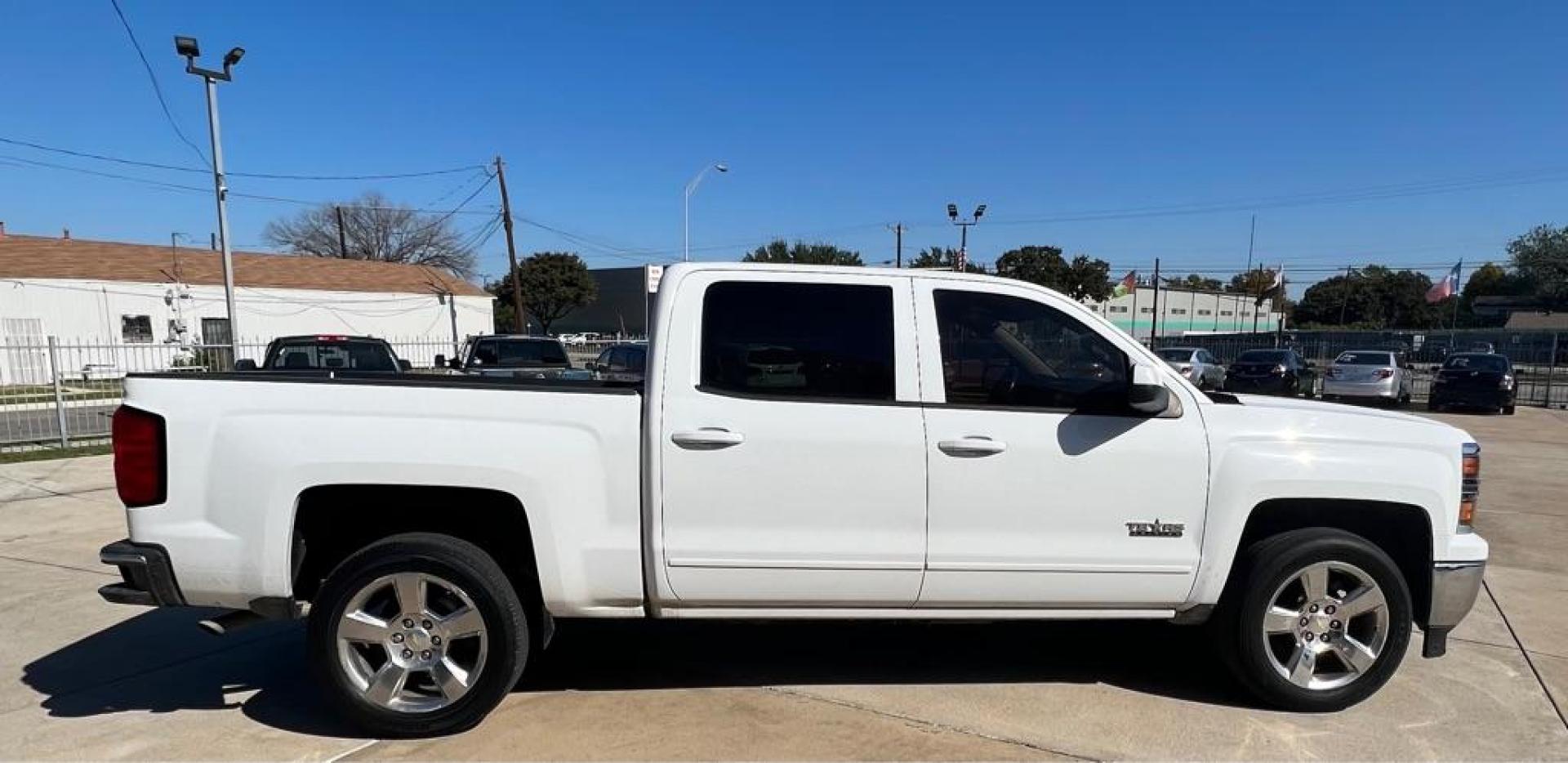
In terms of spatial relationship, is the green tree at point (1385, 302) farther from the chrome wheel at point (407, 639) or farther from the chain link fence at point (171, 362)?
the chrome wheel at point (407, 639)

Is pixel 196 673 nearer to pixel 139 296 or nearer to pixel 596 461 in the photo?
pixel 596 461

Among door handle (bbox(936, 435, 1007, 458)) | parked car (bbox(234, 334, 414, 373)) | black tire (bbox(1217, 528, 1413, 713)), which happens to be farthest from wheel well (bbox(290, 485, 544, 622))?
parked car (bbox(234, 334, 414, 373))

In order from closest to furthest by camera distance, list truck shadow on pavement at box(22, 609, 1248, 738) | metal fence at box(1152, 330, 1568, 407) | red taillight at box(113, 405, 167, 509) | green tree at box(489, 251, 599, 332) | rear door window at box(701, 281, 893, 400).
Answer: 1. red taillight at box(113, 405, 167, 509)
2. rear door window at box(701, 281, 893, 400)
3. truck shadow on pavement at box(22, 609, 1248, 738)
4. metal fence at box(1152, 330, 1568, 407)
5. green tree at box(489, 251, 599, 332)

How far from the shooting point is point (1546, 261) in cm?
7644

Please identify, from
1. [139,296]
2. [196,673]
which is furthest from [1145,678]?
[139,296]

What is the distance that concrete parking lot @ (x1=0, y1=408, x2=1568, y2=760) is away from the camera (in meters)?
3.29

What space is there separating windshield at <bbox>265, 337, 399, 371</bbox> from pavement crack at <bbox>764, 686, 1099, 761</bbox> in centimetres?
939

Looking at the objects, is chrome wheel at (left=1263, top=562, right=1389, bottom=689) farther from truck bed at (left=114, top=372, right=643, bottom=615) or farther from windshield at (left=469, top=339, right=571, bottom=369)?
windshield at (left=469, top=339, right=571, bottom=369)

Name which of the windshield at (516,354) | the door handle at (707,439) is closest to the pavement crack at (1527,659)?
the door handle at (707,439)

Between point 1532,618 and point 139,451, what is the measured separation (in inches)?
287

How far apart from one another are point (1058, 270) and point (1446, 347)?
101ft

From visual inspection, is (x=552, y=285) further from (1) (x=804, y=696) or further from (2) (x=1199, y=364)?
(1) (x=804, y=696)

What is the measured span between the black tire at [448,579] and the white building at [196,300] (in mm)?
23286

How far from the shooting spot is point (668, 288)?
3.53 meters
